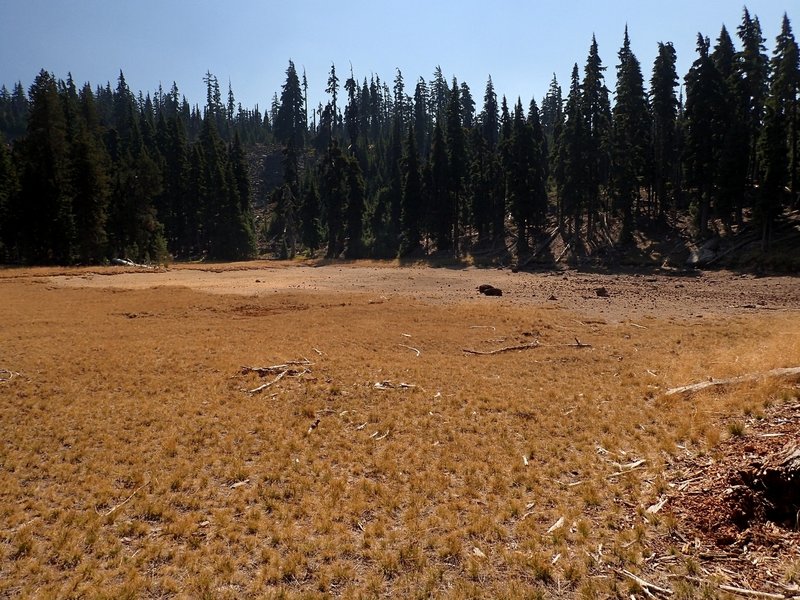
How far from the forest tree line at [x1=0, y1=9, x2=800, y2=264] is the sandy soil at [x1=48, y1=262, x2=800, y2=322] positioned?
34.6ft

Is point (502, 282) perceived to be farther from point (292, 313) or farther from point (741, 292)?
point (292, 313)

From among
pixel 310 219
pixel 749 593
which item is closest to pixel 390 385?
pixel 749 593

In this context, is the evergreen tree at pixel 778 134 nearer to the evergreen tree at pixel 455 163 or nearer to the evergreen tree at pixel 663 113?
the evergreen tree at pixel 663 113

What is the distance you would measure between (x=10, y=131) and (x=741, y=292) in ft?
631

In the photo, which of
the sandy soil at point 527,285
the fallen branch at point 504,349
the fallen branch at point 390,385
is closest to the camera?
the fallen branch at point 390,385

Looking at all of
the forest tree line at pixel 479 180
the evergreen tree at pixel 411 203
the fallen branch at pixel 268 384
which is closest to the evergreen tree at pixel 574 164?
the forest tree line at pixel 479 180

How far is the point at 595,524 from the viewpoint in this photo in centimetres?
661

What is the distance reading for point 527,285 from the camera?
40.9 meters

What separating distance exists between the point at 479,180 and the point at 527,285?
104 feet

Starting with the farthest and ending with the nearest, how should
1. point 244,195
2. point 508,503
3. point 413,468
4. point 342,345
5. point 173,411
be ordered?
point 244,195 → point 342,345 → point 173,411 → point 413,468 → point 508,503

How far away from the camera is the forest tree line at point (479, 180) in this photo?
48.5 meters

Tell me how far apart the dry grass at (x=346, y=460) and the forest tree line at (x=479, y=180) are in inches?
1505

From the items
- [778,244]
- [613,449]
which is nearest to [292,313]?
[613,449]

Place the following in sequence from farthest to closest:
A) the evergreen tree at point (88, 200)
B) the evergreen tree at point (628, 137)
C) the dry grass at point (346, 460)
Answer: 1. the evergreen tree at point (88, 200)
2. the evergreen tree at point (628, 137)
3. the dry grass at point (346, 460)
